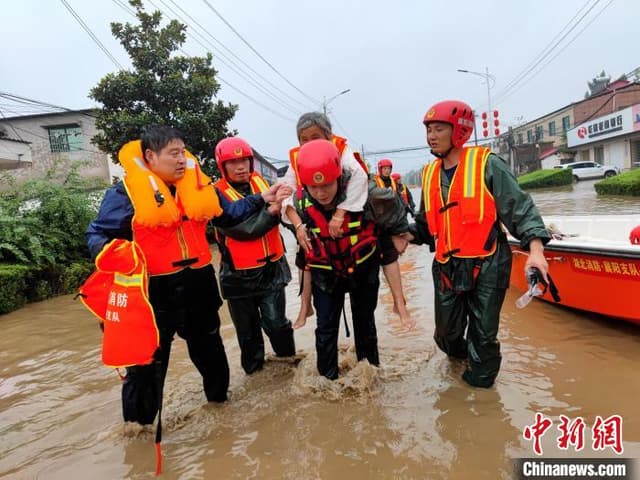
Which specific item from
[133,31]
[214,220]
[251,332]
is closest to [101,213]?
[214,220]

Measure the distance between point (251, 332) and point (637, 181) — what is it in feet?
58.0

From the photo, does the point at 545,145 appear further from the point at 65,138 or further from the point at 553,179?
the point at 65,138

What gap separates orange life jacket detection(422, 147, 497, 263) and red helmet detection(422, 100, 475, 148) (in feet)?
0.43

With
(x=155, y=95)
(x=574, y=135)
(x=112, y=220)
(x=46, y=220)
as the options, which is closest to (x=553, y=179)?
(x=574, y=135)

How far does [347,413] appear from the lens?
2984 millimetres

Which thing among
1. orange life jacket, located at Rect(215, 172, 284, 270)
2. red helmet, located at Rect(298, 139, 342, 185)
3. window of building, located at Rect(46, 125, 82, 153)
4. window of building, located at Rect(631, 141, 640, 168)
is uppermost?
window of building, located at Rect(46, 125, 82, 153)

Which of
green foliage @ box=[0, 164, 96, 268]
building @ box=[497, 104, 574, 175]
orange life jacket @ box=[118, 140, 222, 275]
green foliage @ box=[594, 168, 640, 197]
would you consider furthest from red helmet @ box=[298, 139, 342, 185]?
building @ box=[497, 104, 574, 175]

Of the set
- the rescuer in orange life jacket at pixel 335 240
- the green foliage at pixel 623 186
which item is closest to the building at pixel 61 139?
the rescuer in orange life jacket at pixel 335 240

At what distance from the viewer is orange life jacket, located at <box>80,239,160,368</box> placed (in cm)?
241

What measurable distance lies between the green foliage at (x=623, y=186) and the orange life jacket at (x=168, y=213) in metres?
18.2

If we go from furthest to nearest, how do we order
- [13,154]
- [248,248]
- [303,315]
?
[13,154] → [248,248] → [303,315]

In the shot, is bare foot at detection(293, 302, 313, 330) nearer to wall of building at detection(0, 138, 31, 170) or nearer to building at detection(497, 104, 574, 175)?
wall of building at detection(0, 138, 31, 170)

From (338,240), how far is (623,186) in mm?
18201

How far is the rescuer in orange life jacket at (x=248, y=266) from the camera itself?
3361mm
